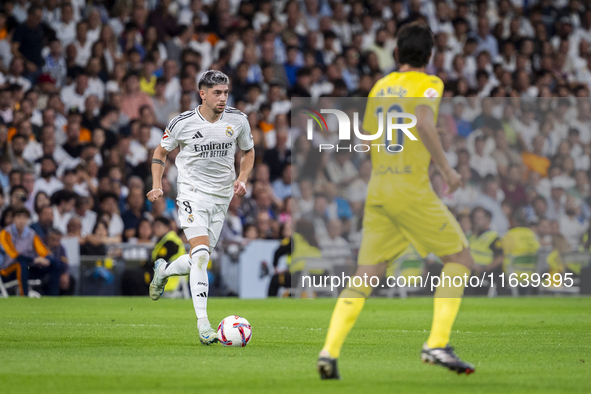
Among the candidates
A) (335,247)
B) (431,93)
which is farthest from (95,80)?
(431,93)

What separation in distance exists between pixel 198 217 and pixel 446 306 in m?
3.30

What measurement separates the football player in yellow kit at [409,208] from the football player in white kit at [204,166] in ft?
9.07

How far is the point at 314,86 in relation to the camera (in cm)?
1983

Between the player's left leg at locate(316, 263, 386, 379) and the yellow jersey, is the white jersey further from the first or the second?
the player's left leg at locate(316, 263, 386, 379)

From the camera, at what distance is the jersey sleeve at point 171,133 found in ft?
28.8

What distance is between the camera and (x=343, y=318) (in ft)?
18.8

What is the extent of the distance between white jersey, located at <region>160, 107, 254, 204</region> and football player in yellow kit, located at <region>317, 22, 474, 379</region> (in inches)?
118

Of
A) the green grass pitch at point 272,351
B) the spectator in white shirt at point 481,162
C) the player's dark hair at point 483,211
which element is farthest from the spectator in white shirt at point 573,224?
the green grass pitch at point 272,351

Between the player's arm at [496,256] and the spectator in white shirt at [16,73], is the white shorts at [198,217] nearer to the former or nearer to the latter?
the spectator in white shirt at [16,73]

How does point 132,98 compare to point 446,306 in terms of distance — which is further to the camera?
point 132,98

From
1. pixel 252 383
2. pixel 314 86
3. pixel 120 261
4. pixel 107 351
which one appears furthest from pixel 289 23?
pixel 252 383

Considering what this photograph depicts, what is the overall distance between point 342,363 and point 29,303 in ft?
25.4

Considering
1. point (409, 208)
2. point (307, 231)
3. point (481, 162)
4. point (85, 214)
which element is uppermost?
point (481, 162)

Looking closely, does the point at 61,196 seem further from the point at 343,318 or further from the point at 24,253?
the point at 343,318
